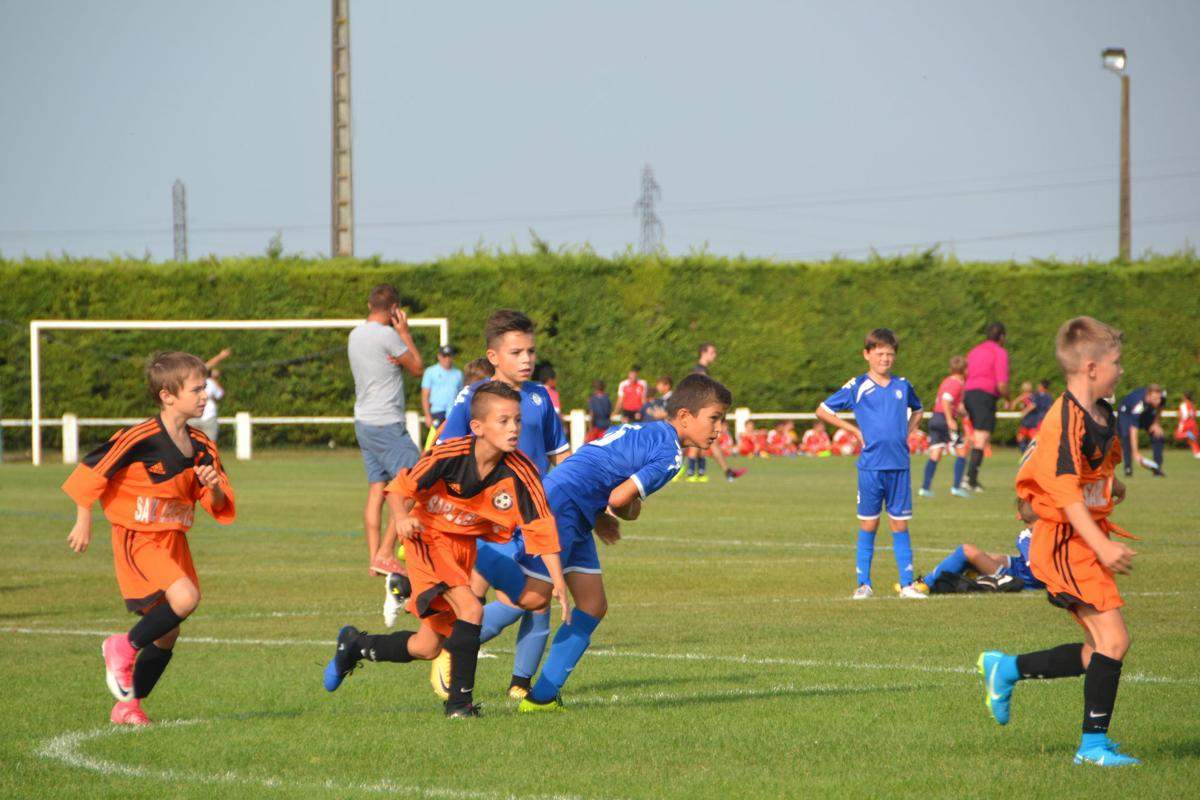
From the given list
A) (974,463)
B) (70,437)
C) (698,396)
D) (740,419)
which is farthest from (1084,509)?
(740,419)

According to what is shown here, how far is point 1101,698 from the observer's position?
6.01 metres

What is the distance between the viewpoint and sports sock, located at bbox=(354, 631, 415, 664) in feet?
24.1

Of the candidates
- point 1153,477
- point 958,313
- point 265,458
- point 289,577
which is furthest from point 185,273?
point 289,577

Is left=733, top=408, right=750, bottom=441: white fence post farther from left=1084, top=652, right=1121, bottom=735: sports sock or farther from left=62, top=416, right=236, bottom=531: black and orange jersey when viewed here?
left=1084, top=652, right=1121, bottom=735: sports sock

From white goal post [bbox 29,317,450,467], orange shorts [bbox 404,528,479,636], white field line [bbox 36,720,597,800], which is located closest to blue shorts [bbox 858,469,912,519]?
orange shorts [bbox 404,528,479,636]

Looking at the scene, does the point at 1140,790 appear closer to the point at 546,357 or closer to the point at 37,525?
the point at 37,525

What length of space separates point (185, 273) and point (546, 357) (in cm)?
841

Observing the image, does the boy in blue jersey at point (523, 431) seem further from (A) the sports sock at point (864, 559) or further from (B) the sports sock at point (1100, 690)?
(A) the sports sock at point (864, 559)

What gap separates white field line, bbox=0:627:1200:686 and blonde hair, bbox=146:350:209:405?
289 cm

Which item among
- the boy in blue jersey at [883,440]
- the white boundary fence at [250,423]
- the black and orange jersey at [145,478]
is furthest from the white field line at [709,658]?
the white boundary fence at [250,423]

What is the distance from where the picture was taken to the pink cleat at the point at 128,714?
7.19 metres

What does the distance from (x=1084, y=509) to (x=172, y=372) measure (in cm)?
392

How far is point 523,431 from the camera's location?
860 cm

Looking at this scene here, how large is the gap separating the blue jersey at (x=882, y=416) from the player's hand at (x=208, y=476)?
6.31 meters
